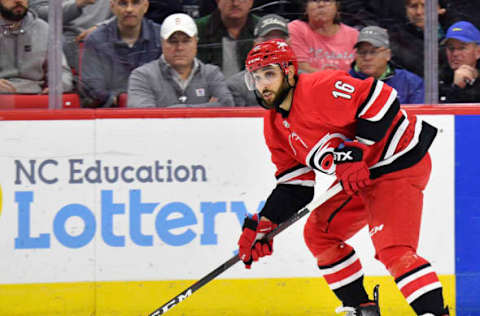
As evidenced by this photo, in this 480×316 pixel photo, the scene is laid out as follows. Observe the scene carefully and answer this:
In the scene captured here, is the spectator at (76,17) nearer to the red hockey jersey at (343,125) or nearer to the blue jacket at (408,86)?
the red hockey jersey at (343,125)

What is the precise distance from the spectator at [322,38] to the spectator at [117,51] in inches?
25.3

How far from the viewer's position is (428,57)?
13.3 feet

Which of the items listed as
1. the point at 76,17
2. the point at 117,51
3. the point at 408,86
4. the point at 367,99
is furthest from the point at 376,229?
the point at 76,17

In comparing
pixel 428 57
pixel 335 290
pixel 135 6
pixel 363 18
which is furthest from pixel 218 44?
pixel 335 290

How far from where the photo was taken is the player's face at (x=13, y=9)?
388 cm

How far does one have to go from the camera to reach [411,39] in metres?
4.03

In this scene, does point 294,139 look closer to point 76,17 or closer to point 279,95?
point 279,95

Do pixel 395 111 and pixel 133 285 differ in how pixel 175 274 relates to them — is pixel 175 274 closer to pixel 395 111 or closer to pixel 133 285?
pixel 133 285

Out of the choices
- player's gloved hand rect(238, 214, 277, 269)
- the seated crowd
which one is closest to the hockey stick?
player's gloved hand rect(238, 214, 277, 269)

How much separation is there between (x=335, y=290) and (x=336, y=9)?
126cm

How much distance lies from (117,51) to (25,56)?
407mm

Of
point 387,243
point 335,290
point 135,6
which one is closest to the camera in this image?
point 387,243

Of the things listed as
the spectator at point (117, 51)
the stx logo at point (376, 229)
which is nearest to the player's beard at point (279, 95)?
the stx logo at point (376, 229)

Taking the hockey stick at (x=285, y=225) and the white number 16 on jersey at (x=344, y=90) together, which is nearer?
the white number 16 on jersey at (x=344, y=90)
